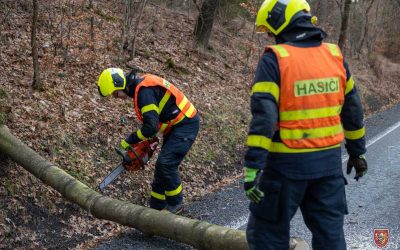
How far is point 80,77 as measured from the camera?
899 cm

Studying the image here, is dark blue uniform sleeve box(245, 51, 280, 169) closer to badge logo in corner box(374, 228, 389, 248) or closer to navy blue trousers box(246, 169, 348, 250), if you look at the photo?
navy blue trousers box(246, 169, 348, 250)

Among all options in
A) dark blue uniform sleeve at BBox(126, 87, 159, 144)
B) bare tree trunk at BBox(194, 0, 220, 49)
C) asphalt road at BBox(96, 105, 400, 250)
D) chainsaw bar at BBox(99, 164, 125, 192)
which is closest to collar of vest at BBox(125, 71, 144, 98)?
dark blue uniform sleeve at BBox(126, 87, 159, 144)

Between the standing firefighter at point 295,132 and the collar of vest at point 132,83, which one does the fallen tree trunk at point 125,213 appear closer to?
the standing firefighter at point 295,132

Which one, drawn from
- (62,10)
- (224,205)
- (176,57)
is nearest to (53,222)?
(224,205)

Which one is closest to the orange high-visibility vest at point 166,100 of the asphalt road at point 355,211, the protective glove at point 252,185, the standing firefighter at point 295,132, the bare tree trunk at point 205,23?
the asphalt road at point 355,211

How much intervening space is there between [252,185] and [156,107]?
2500 millimetres

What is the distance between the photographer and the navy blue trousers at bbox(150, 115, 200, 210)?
592 cm

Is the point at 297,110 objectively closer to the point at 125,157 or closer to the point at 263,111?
the point at 263,111

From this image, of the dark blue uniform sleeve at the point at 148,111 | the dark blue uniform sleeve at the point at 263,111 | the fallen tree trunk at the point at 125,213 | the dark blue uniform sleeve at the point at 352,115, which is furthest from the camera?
the dark blue uniform sleeve at the point at 148,111

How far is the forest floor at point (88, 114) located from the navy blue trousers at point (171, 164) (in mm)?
670

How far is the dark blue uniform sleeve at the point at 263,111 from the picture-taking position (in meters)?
3.35

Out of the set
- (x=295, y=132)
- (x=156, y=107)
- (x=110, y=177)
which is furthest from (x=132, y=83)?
(x=295, y=132)

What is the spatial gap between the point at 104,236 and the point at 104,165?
1.43 meters

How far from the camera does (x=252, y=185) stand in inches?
134
